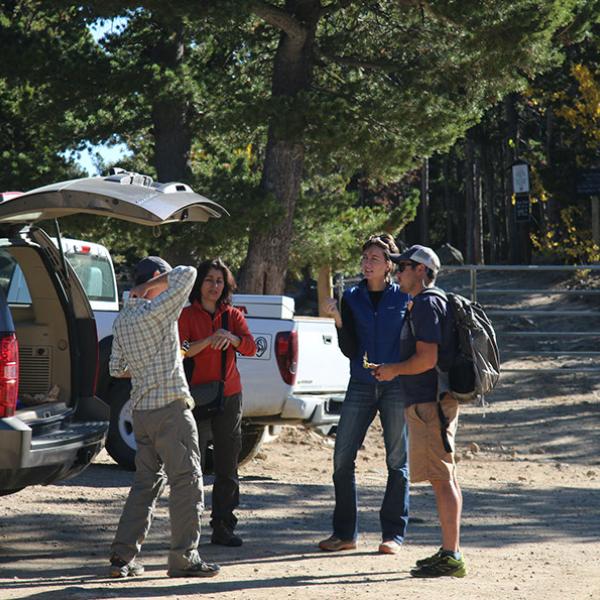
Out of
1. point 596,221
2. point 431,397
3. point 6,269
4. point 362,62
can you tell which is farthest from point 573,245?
point 431,397

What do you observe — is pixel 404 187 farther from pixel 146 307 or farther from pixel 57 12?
pixel 146 307

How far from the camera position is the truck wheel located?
10.5m

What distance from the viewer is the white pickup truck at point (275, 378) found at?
402 inches

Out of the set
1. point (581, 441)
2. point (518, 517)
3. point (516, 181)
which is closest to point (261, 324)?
point (518, 517)

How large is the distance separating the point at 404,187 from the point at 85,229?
41909mm

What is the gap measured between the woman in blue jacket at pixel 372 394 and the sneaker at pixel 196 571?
3.97 ft

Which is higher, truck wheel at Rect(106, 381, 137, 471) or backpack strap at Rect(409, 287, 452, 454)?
backpack strap at Rect(409, 287, 452, 454)

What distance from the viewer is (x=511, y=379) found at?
18719 millimetres

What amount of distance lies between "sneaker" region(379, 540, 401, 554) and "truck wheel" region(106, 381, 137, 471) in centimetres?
347

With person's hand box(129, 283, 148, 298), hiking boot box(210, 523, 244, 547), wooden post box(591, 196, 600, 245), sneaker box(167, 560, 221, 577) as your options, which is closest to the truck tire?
hiking boot box(210, 523, 244, 547)

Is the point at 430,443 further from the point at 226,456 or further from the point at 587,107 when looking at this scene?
the point at 587,107

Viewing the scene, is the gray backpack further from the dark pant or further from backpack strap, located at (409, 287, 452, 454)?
the dark pant

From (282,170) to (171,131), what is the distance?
6.43ft

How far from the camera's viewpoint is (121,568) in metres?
6.59
